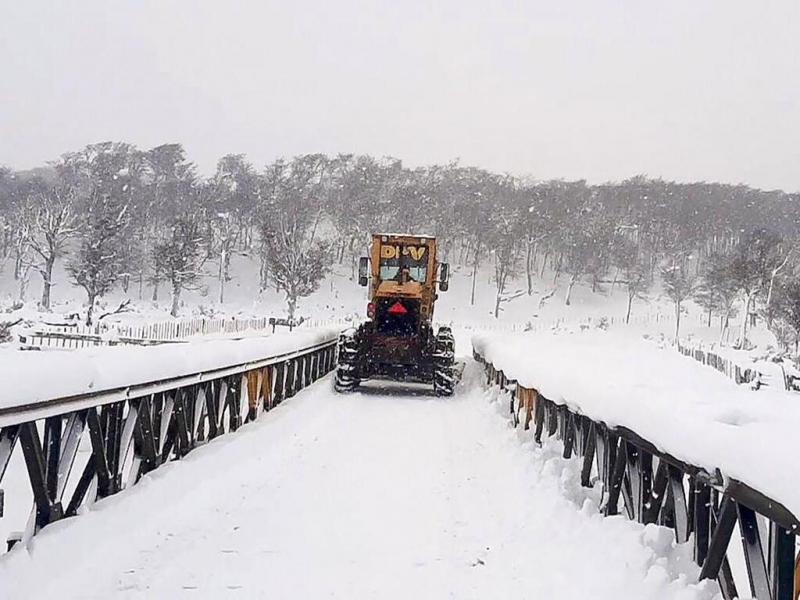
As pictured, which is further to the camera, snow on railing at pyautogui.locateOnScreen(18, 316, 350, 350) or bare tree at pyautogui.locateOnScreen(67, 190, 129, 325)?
bare tree at pyautogui.locateOnScreen(67, 190, 129, 325)

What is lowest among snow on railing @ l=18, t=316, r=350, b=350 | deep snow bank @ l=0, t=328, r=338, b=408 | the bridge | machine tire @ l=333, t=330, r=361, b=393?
snow on railing @ l=18, t=316, r=350, b=350

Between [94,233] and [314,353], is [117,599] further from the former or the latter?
[94,233]

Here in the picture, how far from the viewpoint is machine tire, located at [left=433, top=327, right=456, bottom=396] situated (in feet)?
54.8

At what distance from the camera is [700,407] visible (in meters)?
4.80

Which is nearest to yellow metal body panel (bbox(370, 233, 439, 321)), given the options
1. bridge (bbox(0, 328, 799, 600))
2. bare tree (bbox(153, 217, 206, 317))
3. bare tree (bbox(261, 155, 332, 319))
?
bridge (bbox(0, 328, 799, 600))

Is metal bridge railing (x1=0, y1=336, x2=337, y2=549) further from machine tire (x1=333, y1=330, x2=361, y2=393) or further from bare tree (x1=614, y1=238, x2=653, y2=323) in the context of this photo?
bare tree (x1=614, y1=238, x2=653, y2=323)

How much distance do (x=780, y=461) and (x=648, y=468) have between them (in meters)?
2.18

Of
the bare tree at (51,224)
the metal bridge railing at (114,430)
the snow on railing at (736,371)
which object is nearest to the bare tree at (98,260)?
the bare tree at (51,224)

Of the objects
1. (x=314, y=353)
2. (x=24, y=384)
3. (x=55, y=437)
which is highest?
(x=24, y=384)

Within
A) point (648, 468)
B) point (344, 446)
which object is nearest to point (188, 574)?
point (648, 468)

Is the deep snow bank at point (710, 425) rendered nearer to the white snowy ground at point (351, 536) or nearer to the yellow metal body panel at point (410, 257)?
the white snowy ground at point (351, 536)

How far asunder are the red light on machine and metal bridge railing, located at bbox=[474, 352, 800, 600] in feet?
34.5

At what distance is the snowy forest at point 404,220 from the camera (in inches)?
2803

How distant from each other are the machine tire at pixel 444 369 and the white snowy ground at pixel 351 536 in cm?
702
